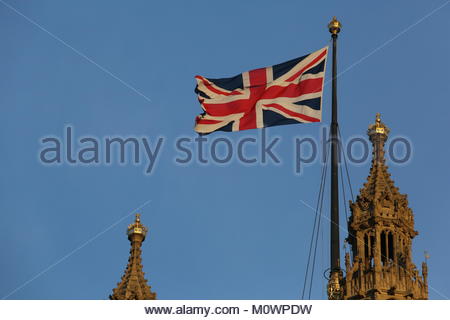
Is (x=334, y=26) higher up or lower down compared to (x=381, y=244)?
higher up

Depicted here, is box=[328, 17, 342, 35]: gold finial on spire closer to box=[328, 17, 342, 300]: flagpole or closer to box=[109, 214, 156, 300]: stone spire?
box=[328, 17, 342, 300]: flagpole

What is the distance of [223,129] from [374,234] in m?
10.9

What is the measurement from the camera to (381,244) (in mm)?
75438

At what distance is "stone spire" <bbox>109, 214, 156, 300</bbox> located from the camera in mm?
81938

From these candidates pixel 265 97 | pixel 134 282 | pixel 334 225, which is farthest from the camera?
pixel 134 282

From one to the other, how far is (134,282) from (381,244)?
53.7 feet

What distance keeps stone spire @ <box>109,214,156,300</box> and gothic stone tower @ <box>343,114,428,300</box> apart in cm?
1381

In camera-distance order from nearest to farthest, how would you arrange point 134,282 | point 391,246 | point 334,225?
point 334,225, point 391,246, point 134,282

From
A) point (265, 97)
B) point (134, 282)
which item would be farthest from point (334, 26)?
point (134, 282)

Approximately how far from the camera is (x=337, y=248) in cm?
6994

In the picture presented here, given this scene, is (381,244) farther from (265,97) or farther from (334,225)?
(265,97)
